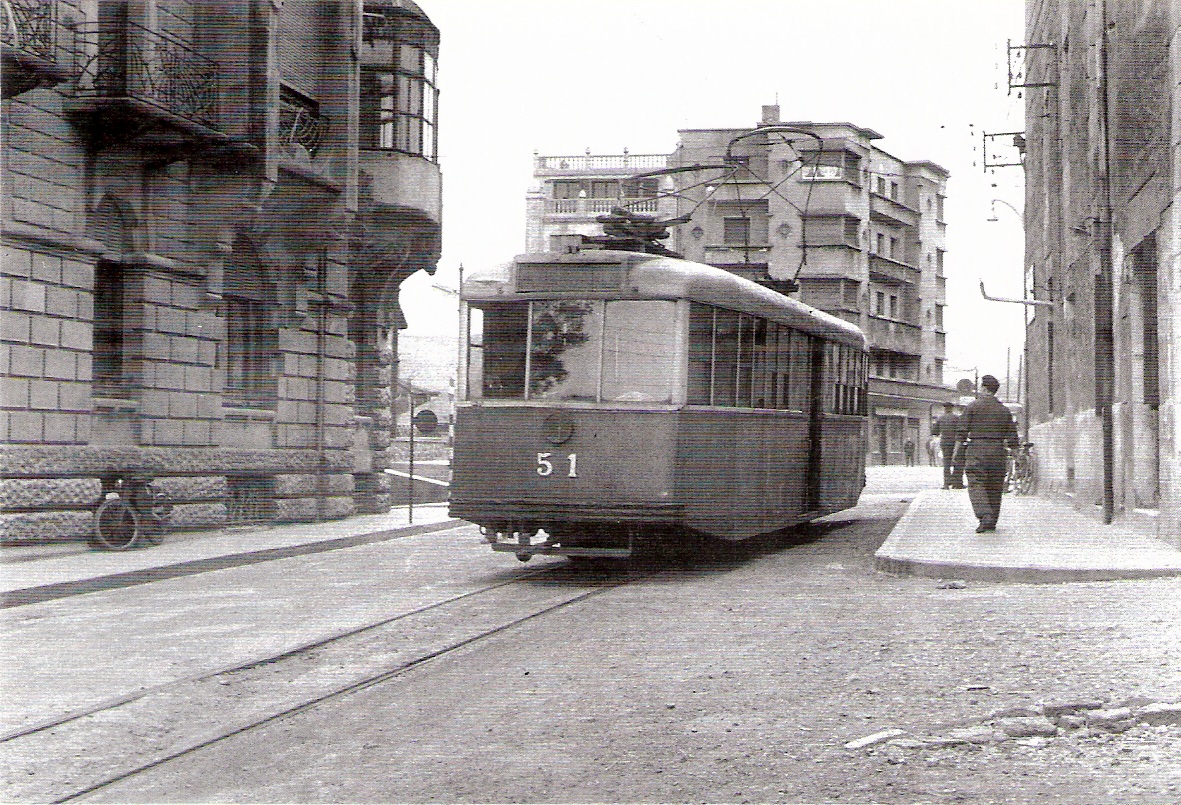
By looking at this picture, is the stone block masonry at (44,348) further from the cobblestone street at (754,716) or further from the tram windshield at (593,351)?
the cobblestone street at (754,716)

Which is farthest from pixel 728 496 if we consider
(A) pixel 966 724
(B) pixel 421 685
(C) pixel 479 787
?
(C) pixel 479 787

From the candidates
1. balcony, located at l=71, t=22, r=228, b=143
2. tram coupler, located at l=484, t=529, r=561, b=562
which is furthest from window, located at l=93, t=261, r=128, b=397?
tram coupler, located at l=484, t=529, r=561, b=562

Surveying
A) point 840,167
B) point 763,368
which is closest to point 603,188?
point 840,167

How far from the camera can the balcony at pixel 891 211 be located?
7788 centimetres

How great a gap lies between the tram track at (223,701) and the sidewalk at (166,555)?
415cm

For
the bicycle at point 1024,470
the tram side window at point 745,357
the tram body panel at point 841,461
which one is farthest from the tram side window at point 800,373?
the bicycle at point 1024,470

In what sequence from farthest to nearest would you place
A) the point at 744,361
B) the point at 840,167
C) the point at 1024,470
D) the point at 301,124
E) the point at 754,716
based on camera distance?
1. the point at 840,167
2. the point at 1024,470
3. the point at 301,124
4. the point at 744,361
5. the point at 754,716

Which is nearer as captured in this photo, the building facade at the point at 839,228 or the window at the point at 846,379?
the window at the point at 846,379

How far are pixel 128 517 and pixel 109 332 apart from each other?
104 inches

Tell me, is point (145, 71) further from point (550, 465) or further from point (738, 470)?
point (738, 470)

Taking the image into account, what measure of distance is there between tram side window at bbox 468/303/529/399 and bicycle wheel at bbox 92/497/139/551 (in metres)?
6.12

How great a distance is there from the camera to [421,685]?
7.98 metres

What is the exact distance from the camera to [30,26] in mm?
16312

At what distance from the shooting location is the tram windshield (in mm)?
13266
